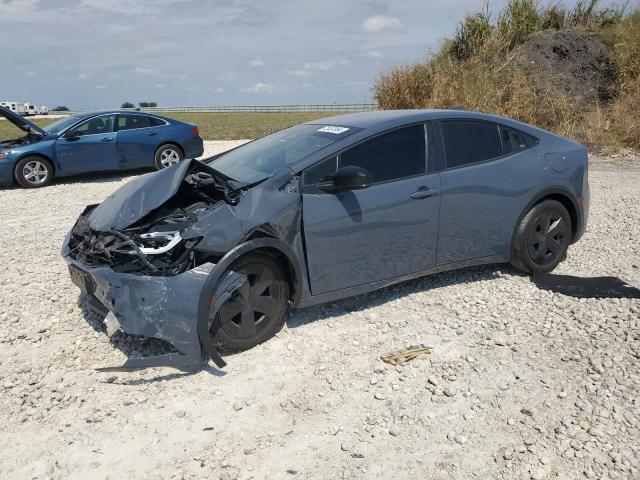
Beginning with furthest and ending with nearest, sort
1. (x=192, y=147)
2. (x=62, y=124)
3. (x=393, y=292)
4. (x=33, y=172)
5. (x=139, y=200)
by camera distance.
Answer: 1. (x=192, y=147)
2. (x=62, y=124)
3. (x=33, y=172)
4. (x=393, y=292)
5. (x=139, y=200)

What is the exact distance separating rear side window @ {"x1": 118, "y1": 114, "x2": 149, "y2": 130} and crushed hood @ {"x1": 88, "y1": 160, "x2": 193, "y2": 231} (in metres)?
7.80

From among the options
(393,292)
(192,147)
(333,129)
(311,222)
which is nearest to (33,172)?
(192,147)

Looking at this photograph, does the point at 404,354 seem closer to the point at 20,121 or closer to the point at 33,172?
the point at 20,121

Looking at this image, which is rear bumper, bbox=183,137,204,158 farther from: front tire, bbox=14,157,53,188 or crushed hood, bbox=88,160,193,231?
crushed hood, bbox=88,160,193,231

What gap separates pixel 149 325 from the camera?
350 cm

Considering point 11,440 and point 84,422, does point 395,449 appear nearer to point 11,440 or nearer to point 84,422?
point 84,422

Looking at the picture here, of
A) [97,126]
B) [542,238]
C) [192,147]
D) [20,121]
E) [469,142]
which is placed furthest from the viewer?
[192,147]

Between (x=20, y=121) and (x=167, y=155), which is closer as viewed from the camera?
(x=20, y=121)

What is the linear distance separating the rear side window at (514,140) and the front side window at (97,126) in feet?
28.9

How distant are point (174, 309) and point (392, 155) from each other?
2.06 m

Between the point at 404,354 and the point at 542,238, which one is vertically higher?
the point at 542,238

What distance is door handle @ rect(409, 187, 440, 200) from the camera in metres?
4.39

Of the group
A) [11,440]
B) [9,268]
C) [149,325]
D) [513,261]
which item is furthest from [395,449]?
[9,268]

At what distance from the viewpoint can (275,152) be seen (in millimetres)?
4602
